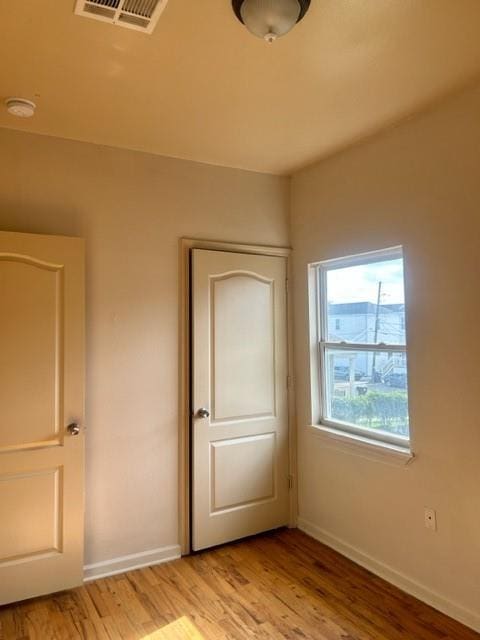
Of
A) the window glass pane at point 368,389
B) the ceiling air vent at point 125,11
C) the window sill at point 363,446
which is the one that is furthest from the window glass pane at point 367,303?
the ceiling air vent at point 125,11

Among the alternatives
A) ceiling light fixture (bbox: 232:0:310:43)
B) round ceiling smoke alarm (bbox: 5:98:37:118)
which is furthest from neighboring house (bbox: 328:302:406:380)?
round ceiling smoke alarm (bbox: 5:98:37:118)

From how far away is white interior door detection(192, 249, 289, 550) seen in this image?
3035 mm

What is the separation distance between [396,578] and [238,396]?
145 cm

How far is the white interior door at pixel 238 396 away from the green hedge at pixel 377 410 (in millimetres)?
475

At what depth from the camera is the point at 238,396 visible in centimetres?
319

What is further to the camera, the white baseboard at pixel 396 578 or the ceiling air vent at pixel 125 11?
the white baseboard at pixel 396 578

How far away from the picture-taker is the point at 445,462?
234cm

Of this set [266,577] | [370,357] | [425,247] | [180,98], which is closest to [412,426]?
[370,357]

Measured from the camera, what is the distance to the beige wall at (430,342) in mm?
2230

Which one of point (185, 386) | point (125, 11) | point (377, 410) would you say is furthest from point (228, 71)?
point (377, 410)

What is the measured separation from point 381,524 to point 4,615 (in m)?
2.14

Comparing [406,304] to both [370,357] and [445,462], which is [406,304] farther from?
[445,462]

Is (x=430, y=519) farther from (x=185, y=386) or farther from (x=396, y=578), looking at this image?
(x=185, y=386)

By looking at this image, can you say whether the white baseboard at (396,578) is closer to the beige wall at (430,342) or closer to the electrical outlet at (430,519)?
the beige wall at (430,342)
